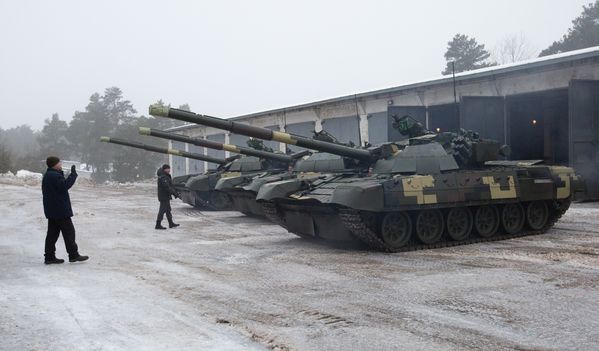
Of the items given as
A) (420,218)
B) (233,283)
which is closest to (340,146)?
(420,218)

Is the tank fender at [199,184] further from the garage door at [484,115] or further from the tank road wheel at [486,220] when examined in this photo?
the tank road wheel at [486,220]

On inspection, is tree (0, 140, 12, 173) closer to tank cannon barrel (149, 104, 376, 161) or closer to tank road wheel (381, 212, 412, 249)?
tank cannon barrel (149, 104, 376, 161)

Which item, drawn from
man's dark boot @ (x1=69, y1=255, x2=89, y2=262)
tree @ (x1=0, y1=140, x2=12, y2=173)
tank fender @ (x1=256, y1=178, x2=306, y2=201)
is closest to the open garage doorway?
tank fender @ (x1=256, y1=178, x2=306, y2=201)

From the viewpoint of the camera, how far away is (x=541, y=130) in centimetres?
2723

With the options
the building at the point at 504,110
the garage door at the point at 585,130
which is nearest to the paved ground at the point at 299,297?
the building at the point at 504,110

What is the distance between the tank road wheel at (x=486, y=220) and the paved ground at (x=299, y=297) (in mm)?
503

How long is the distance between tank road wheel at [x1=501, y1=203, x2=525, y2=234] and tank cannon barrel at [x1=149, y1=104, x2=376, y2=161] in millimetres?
2726

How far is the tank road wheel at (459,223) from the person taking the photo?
10.9m

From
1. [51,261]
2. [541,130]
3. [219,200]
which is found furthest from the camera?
[541,130]

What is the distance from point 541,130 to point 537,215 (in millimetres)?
16120

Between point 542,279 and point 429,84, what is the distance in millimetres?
15622

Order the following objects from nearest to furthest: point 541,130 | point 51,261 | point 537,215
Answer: point 51,261 → point 537,215 → point 541,130

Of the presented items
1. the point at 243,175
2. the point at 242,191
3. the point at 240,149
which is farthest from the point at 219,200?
the point at 242,191

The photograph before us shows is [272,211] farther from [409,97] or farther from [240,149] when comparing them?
[409,97]
